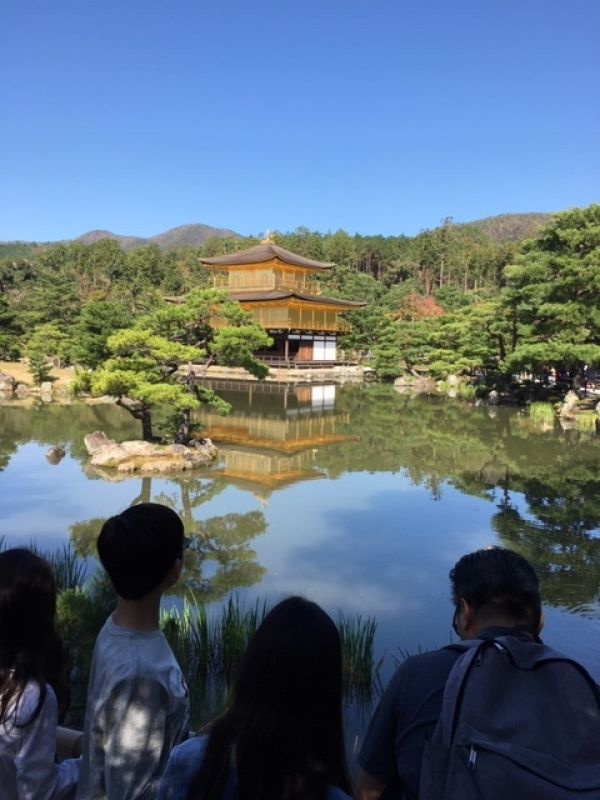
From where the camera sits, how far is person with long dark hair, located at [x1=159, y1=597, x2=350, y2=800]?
0.98 metres

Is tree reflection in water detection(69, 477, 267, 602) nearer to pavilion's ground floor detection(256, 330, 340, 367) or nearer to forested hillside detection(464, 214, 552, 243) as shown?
pavilion's ground floor detection(256, 330, 340, 367)

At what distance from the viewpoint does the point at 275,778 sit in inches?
38.3

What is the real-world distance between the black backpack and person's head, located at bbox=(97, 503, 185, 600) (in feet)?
2.21

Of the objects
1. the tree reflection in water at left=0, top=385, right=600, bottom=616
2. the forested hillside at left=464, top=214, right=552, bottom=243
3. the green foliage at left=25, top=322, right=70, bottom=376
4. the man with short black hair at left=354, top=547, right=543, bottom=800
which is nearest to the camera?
the man with short black hair at left=354, top=547, right=543, bottom=800

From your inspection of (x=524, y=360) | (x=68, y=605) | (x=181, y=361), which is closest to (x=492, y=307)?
(x=524, y=360)

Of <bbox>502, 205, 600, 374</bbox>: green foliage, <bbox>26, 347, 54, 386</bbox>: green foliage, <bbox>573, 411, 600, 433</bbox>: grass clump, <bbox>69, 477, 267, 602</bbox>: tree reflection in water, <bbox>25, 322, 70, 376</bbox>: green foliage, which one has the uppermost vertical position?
<bbox>502, 205, 600, 374</bbox>: green foliage

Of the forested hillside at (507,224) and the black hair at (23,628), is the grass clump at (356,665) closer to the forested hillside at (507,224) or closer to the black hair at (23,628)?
the black hair at (23,628)

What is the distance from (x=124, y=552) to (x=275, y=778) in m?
0.59

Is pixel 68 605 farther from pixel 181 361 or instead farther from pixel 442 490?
pixel 181 361

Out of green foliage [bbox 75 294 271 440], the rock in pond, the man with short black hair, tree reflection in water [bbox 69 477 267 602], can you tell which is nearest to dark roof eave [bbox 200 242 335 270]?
green foliage [bbox 75 294 271 440]

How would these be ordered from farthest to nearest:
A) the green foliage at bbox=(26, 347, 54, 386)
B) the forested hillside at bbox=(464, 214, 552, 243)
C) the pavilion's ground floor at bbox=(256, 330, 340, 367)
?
the forested hillside at bbox=(464, 214, 552, 243) → the pavilion's ground floor at bbox=(256, 330, 340, 367) → the green foliage at bbox=(26, 347, 54, 386)

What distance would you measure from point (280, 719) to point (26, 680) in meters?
0.76

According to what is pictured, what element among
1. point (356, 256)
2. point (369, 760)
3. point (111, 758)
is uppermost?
point (356, 256)

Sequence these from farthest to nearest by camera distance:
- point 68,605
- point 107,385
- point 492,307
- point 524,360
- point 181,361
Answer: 1. point 492,307
2. point 524,360
3. point 181,361
4. point 107,385
5. point 68,605
